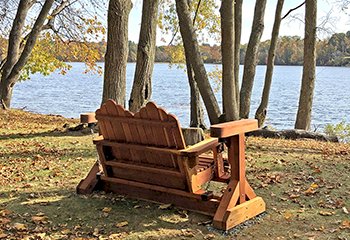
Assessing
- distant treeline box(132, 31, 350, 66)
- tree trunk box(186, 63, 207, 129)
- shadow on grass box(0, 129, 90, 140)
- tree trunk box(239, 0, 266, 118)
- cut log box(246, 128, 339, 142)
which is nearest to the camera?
shadow on grass box(0, 129, 90, 140)

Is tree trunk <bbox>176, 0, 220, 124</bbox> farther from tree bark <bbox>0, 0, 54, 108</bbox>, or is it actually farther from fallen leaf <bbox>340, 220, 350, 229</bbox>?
tree bark <bbox>0, 0, 54, 108</bbox>

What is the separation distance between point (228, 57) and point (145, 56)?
171 centimetres

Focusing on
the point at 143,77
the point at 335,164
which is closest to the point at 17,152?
the point at 143,77

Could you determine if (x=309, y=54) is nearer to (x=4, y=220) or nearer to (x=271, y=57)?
(x=271, y=57)

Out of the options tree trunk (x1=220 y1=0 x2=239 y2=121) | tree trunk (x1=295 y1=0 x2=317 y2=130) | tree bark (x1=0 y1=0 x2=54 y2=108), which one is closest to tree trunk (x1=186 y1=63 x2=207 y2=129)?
tree trunk (x1=220 y1=0 x2=239 y2=121)

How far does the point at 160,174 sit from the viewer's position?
165 inches

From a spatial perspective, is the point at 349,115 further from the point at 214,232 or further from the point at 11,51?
the point at 214,232

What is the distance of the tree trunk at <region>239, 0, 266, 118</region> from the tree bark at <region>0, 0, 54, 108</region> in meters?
6.71

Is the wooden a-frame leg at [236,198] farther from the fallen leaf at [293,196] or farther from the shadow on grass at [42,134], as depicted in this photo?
the shadow on grass at [42,134]

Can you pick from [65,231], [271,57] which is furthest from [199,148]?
[271,57]

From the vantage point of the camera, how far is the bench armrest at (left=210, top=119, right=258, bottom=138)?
12.1 feet

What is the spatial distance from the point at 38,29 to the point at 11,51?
139 centimetres

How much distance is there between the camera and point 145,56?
9047 mm

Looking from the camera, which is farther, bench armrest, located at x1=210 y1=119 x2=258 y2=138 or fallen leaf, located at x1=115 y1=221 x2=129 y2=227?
fallen leaf, located at x1=115 y1=221 x2=129 y2=227
